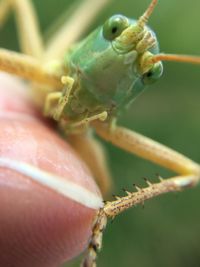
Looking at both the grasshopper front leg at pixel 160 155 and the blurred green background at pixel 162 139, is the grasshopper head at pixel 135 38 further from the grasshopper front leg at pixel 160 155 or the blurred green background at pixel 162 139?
the blurred green background at pixel 162 139

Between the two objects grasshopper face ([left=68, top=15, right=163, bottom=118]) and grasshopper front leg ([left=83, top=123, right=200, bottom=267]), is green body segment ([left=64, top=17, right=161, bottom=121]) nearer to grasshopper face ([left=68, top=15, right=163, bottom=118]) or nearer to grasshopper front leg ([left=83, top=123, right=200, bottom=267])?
grasshopper face ([left=68, top=15, right=163, bottom=118])

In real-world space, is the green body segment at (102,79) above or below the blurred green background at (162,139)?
above

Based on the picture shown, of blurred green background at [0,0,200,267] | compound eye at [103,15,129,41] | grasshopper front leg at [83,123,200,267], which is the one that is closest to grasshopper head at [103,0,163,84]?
compound eye at [103,15,129,41]

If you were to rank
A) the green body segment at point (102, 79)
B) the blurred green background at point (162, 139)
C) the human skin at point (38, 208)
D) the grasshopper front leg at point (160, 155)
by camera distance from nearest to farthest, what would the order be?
the human skin at point (38, 208)
the green body segment at point (102, 79)
the grasshopper front leg at point (160, 155)
the blurred green background at point (162, 139)

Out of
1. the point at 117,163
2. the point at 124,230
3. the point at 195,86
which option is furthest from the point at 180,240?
the point at 195,86

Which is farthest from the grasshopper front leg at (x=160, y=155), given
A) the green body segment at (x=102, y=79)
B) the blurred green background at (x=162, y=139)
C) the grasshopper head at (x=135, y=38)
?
the blurred green background at (x=162, y=139)

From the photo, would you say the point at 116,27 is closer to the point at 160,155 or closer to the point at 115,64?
the point at 115,64

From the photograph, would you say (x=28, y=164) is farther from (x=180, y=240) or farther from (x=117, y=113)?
(x=180, y=240)

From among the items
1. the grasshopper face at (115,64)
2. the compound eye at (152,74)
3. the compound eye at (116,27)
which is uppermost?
the compound eye at (116,27)
